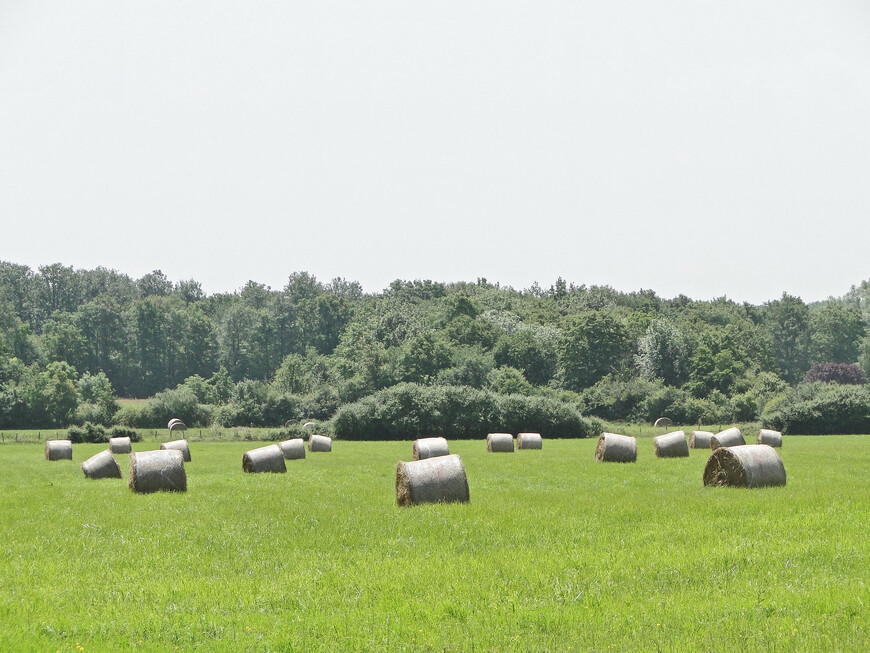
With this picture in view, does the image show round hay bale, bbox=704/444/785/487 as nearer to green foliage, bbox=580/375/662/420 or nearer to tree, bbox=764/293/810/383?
green foliage, bbox=580/375/662/420

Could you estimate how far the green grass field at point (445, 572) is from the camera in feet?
32.3

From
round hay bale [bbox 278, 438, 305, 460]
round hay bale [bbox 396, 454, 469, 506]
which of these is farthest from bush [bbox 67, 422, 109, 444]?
round hay bale [bbox 396, 454, 469, 506]

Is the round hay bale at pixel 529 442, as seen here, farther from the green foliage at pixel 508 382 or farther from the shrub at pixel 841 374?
the shrub at pixel 841 374

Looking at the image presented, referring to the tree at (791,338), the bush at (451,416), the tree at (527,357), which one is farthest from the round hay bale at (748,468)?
the tree at (791,338)

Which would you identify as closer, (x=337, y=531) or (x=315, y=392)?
(x=337, y=531)

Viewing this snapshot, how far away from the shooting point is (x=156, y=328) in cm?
15625

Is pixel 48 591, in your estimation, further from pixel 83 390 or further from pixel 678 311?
pixel 678 311

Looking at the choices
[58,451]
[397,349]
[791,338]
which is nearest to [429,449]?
[58,451]

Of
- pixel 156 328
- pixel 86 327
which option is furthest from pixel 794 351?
pixel 86 327

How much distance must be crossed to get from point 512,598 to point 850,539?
654 centimetres

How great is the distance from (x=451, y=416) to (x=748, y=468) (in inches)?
2004

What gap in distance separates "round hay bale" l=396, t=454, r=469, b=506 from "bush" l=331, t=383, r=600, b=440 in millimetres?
50559

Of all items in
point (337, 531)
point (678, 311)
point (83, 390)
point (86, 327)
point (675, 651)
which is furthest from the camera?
point (86, 327)

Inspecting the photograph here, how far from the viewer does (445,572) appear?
42.3ft
